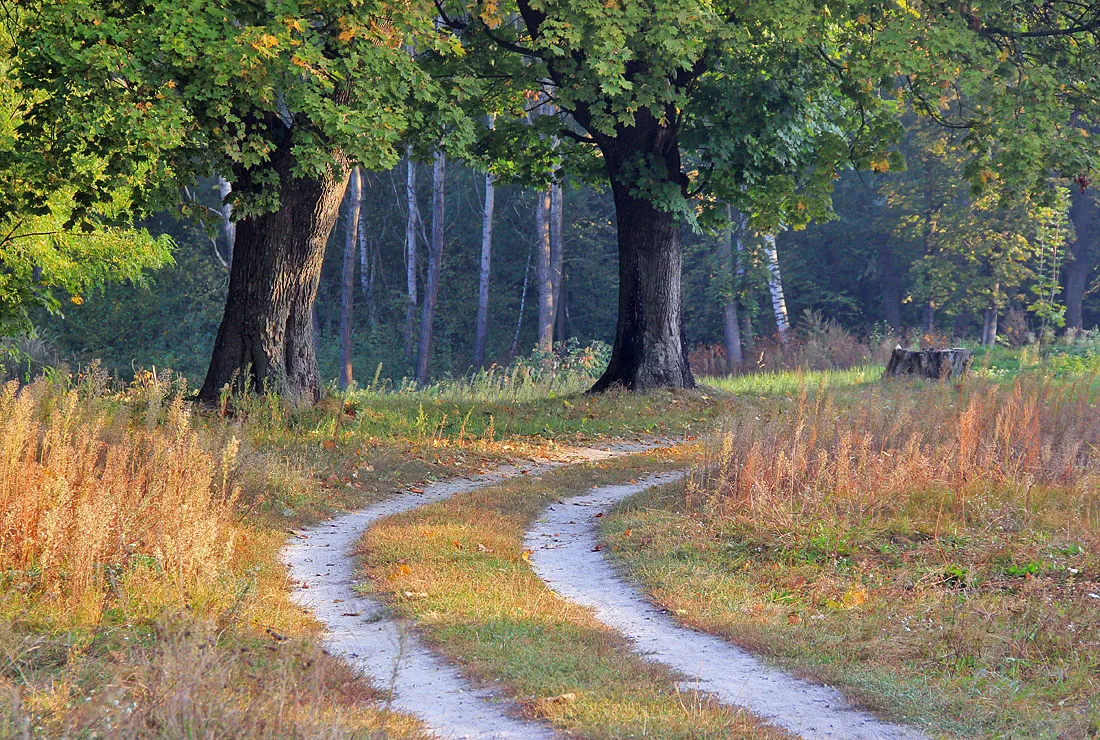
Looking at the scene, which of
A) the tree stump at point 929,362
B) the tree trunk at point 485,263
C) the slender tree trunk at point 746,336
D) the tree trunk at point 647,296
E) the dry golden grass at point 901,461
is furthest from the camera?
the slender tree trunk at point 746,336

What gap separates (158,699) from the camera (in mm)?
4176

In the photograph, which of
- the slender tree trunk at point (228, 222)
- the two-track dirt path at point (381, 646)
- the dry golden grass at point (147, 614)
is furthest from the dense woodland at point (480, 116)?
the two-track dirt path at point (381, 646)

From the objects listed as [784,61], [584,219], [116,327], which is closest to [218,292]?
[116,327]

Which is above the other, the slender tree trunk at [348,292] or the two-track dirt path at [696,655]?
the slender tree trunk at [348,292]

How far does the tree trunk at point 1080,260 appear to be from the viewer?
4055 centimetres

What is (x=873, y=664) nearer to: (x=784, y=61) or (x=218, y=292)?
(x=784, y=61)

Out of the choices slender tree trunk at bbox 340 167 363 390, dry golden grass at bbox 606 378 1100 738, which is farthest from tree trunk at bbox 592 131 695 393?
slender tree trunk at bbox 340 167 363 390

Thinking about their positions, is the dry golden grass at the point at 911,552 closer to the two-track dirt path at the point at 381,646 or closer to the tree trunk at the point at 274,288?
the two-track dirt path at the point at 381,646

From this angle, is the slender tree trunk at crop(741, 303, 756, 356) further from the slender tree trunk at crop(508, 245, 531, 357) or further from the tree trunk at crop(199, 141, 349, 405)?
the tree trunk at crop(199, 141, 349, 405)

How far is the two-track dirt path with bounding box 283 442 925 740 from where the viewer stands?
5.02m

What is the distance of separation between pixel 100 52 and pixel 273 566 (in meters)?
5.91

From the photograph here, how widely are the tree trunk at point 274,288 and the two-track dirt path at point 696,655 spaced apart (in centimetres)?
592

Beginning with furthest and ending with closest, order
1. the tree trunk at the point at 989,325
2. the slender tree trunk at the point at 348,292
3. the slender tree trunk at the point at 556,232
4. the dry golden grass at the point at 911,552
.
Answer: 1. the slender tree trunk at the point at 556,232
2. the tree trunk at the point at 989,325
3. the slender tree trunk at the point at 348,292
4. the dry golden grass at the point at 911,552

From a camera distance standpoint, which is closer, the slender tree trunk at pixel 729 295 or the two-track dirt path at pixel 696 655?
the two-track dirt path at pixel 696 655
